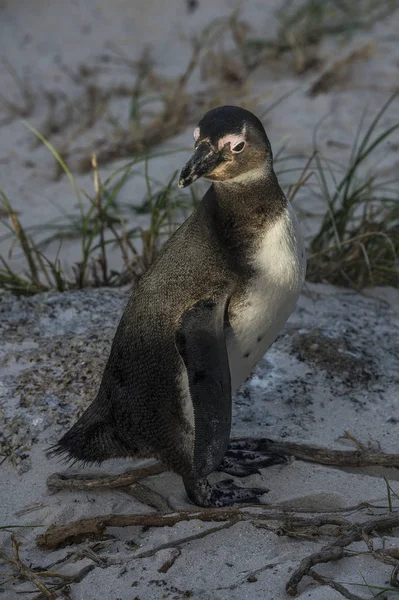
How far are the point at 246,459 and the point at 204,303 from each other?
0.53 metres

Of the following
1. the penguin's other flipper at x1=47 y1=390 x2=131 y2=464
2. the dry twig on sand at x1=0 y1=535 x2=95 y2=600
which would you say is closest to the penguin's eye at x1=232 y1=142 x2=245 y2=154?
the penguin's other flipper at x1=47 y1=390 x2=131 y2=464

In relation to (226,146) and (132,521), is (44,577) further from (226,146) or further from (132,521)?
(226,146)

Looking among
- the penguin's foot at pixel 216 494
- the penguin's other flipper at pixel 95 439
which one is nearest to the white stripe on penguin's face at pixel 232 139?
the penguin's other flipper at pixel 95 439

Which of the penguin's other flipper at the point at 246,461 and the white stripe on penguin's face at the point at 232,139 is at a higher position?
the white stripe on penguin's face at the point at 232,139

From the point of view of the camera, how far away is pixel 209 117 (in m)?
2.34

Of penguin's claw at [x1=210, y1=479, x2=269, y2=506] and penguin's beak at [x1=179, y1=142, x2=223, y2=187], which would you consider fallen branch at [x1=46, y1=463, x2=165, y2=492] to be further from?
penguin's beak at [x1=179, y1=142, x2=223, y2=187]

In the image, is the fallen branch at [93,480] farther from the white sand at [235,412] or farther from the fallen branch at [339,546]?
the fallen branch at [339,546]

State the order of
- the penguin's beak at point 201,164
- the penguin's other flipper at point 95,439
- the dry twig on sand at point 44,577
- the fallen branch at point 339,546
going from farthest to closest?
the penguin's other flipper at point 95,439, the penguin's beak at point 201,164, the dry twig on sand at point 44,577, the fallen branch at point 339,546

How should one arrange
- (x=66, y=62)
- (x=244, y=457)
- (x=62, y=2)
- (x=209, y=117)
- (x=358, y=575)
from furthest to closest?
(x=62, y=2) → (x=66, y=62) → (x=244, y=457) → (x=209, y=117) → (x=358, y=575)

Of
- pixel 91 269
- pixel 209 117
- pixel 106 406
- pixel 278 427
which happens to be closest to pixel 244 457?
pixel 278 427

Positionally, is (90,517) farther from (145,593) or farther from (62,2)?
(62,2)

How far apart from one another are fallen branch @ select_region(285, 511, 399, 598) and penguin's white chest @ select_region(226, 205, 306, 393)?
540 mm

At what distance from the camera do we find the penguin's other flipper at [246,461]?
2.58 m

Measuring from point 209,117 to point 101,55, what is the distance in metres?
4.23
